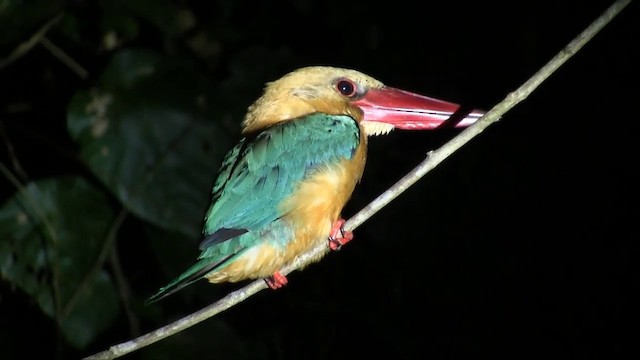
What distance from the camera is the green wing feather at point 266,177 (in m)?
2.08

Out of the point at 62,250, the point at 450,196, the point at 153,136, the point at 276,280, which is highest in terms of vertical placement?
the point at 450,196

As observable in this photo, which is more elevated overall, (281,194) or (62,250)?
(281,194)

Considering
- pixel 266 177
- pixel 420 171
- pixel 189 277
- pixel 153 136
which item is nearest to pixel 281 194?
pixel 266 177

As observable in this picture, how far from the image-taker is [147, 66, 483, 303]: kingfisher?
6.87 feet

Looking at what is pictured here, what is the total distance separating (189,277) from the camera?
197 cm

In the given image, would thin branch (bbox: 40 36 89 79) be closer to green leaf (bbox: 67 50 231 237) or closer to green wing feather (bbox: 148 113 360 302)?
green leaf (bbox: 67 50 231 237)

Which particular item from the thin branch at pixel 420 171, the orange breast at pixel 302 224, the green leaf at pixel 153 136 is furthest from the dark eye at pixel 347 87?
the thin branch at pixel 420 171

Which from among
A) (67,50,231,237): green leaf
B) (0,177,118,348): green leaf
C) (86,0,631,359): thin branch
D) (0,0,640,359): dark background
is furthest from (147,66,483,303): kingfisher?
(0,0,640,359): dark background

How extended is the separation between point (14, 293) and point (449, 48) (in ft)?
6.51

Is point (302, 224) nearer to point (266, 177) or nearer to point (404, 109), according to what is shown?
point (266, 177)

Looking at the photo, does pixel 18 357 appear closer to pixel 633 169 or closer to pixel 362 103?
pixel 362 103

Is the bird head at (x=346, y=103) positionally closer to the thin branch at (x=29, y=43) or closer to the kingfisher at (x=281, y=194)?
the kingfisher at (x=281, y=194)

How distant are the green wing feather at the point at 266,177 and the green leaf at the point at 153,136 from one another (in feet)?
1.38

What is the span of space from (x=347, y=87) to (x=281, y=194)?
0.48m
